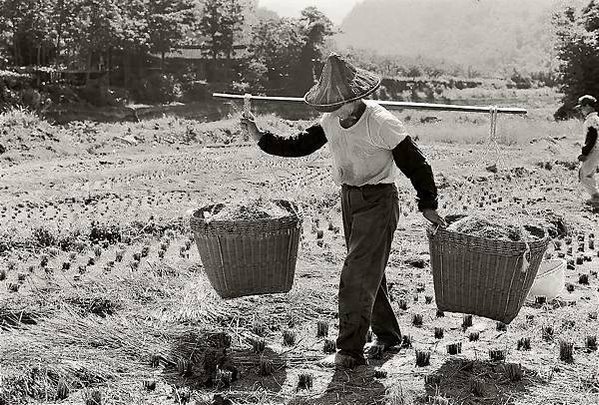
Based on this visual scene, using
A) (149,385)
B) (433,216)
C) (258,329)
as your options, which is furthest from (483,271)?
(149,385)

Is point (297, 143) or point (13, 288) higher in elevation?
point (297, 143)

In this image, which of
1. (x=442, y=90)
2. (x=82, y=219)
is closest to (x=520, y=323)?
(x=82, y=219)

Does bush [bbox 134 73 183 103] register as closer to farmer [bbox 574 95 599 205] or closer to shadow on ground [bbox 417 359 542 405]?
farmer [bbox 574 95 599 205]

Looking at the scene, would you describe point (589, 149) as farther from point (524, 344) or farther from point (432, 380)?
point (432, 380)

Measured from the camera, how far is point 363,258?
17.2 feet

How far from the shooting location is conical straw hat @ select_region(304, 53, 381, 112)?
16.9ft

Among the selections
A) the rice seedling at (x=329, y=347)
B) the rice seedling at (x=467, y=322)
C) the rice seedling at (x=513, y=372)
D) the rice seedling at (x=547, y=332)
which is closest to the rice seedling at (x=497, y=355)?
the rice seedling at (x=513, y=372)

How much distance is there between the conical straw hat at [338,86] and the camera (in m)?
5.15

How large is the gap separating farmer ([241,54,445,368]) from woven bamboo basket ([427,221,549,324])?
208 mm

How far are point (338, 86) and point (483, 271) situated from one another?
5.02 ft

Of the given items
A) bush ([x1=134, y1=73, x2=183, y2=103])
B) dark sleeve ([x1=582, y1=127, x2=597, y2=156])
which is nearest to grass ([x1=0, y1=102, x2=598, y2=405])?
dark sleeve ([x1=582, y1=127, x2=597, y2=156])

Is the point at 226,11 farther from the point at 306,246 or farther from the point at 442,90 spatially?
the point at 306,246

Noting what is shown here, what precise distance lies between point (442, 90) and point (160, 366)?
1895 inches

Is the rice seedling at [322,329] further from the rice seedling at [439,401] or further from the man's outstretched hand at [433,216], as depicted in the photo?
the rice seedling at [439,401]
